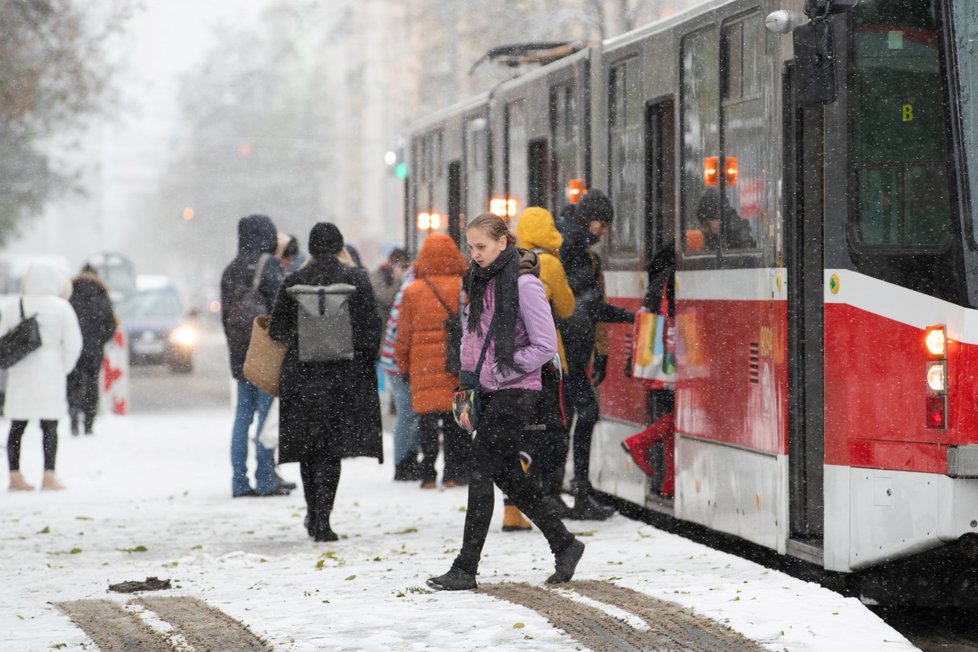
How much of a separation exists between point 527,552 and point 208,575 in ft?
5.60

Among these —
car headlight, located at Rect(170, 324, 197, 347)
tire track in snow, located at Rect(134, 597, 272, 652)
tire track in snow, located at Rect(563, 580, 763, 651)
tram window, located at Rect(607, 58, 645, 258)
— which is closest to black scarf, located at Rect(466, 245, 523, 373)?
tire track in snow, located at Rect(563, 580, 763, 651)

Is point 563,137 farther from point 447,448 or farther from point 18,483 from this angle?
point 18,483

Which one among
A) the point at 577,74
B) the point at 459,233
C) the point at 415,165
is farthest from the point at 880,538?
the point at 415,165

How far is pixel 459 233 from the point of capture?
19641 mm

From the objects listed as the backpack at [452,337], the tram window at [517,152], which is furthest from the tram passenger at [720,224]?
the tram window at [517,152]

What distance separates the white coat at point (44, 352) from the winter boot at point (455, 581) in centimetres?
640

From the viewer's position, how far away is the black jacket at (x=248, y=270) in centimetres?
1338

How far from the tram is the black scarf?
1.41m

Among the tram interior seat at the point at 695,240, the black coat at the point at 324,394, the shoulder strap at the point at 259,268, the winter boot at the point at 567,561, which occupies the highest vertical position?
the tram interior seat at the point at 695,240

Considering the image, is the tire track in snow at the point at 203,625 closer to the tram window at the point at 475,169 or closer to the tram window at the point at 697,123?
the tram window at the point at 697,123

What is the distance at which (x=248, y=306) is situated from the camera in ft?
44.1

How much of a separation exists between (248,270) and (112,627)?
5876 millimetres

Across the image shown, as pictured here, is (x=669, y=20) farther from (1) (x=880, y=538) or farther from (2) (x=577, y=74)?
(1) (x=880, y=538)

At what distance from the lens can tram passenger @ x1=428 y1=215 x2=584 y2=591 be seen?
8.67 m
